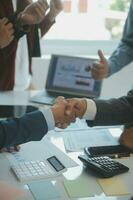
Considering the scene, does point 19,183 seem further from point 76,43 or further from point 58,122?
point 76,43

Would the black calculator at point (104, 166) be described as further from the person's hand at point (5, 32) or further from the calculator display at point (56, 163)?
the person's hand at point (5, 32)

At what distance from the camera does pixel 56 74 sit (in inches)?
96.7

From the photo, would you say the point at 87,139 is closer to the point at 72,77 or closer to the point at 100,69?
the point at 100,69

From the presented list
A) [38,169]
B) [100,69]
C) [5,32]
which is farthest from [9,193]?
[100,69]

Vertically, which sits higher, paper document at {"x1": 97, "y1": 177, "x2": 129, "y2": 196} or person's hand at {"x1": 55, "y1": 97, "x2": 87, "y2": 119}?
person's hand at {"x1": 55, "y1": 97, "x2": 87, "y2": 119}

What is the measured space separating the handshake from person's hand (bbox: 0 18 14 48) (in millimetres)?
588

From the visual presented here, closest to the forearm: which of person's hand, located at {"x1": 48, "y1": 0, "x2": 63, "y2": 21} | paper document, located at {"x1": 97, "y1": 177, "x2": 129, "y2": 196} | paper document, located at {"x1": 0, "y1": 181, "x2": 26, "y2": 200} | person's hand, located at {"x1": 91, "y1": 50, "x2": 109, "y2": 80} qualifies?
person's hand, located at {"x1": 91, "y1": 50, "x2": 109, "y2": 80}

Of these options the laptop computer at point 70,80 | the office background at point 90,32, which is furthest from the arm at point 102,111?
the office background at point 90,32

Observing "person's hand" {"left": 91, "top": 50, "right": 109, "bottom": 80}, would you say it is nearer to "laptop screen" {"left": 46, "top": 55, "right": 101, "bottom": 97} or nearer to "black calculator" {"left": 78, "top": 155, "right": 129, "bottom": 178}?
"laptop screen" {"left": 46, "top": 55, "right": 101, "bottom": 97}

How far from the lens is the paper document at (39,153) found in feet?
5.07

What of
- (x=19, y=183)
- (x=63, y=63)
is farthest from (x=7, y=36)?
(x=19, y=183)

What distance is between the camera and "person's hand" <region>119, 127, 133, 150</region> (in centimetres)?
169

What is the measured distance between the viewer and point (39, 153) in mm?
1609

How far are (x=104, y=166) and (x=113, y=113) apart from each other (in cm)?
33
